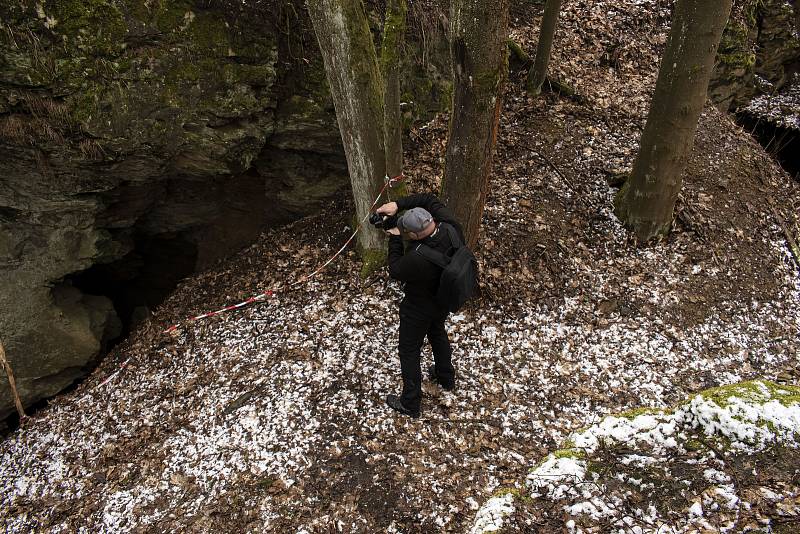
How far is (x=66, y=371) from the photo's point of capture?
785 centimetres

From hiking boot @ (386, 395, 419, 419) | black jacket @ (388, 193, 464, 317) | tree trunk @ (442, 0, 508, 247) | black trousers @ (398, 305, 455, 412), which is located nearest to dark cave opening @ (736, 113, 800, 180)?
tree trunk @ (442, 0, 508, 247)

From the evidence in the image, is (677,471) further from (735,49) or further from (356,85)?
(735,49)

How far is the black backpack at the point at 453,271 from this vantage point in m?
4.10

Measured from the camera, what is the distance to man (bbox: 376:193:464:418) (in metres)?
4.20

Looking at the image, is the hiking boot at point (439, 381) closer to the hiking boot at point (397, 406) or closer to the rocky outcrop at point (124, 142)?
the hiking boot at point (397, 406)

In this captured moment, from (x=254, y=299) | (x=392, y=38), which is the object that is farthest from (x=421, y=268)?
(x=254, y=299)

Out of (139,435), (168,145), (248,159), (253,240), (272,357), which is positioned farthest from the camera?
(253,240)

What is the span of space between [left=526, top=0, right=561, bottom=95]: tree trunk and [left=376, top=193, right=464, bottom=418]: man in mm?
4939

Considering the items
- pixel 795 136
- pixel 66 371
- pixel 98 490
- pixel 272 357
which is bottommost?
pixel 66 371

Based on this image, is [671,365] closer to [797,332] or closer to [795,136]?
[797,332]

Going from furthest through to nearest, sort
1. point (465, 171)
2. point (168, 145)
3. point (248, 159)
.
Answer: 1. point (248, 159)
2. point (168, 145)
3. point (465, 171)

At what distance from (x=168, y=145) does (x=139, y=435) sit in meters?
4.13

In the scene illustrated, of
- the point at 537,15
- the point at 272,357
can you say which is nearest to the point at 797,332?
the point at 272,357

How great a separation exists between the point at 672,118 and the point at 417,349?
15.5ft
